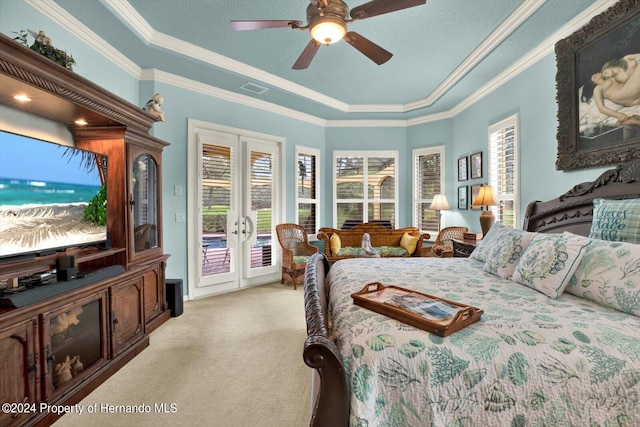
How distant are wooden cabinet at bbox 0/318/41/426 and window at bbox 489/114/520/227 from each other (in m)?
4.29

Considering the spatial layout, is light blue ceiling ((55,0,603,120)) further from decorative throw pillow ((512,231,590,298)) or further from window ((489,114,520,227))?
decorative throw pillow ((512,231,590,298))

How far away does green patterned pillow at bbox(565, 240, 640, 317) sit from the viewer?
134cm

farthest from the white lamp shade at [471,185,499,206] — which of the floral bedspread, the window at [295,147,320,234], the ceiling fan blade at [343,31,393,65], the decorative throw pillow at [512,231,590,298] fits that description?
the window at [295,147,320,234]

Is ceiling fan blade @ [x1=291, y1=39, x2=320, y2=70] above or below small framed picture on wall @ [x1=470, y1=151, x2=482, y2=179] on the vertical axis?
above

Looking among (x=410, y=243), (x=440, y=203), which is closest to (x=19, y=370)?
(x=410, y=243)

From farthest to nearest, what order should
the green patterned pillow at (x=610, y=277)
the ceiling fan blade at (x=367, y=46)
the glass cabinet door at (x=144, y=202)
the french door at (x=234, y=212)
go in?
the french door at (x=234, y=212)
the glass cabinet door at (x=144, y=202)
the ceiling fan blade at (x=367, y=46)
the green patterned pillow at (x=610, y=277)

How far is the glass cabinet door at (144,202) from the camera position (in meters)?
2.63

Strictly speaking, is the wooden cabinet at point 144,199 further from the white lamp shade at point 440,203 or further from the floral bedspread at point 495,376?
the white lamp shade at point 440,203

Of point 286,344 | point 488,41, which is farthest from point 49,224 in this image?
point 488,41

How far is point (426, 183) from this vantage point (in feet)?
17.9

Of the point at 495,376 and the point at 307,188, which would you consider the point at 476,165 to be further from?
the point at 495,376

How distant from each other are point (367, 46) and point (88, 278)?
102 inches

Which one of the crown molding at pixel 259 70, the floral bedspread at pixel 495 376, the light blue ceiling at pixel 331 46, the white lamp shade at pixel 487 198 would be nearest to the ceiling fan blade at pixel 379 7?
the light blue ceiling at pixel 331 46

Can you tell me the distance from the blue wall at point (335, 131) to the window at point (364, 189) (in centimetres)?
16
